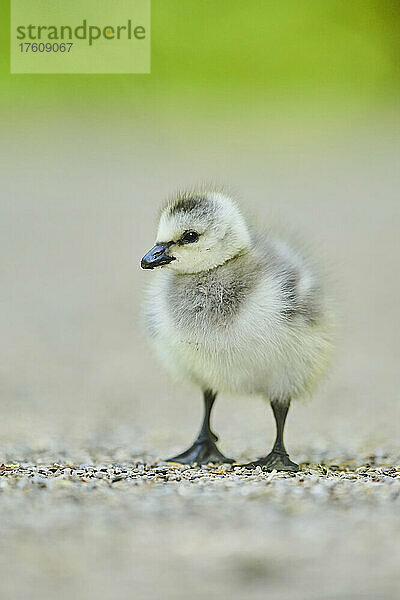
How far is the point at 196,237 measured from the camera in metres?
2.50

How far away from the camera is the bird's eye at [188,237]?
250cm

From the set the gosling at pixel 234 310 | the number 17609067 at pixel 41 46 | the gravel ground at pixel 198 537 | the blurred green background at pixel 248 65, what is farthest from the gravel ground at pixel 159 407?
the number 17609067 at pixel 41 46

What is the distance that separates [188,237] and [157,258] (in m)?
0.10

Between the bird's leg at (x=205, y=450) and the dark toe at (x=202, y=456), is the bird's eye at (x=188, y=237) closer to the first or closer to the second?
the bird's leg at (x=205, y=450)

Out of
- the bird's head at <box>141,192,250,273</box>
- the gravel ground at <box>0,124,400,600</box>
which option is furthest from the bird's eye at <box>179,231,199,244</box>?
the gravel ground at <box>0,124,400,600</box>

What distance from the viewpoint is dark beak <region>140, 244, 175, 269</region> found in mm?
2484

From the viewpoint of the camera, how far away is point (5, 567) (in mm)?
1572

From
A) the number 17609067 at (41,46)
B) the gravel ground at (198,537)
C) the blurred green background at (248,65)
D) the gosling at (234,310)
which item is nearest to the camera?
the gravel ground at (198,537)

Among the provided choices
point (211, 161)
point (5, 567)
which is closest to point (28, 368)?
point (5, 567)

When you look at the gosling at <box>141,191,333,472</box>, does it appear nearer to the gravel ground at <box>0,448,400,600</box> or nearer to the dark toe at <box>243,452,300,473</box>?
the dark toe at <box>243,452,300,473</box>

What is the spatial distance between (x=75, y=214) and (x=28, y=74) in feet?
9.51

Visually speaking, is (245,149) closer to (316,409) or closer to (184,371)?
(316,409)

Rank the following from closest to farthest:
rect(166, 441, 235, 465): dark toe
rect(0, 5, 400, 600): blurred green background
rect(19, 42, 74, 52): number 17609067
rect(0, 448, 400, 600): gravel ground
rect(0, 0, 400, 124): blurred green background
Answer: rect(0, 448, 400, 600): gravel ground
rect(0, 5, 400, 600): blurred green background
rect(166, 441, 235, 465): dark toe
rect(19, 42, 74, 52): number 17609067
rect(0, 0, 400, 124): blurred green background

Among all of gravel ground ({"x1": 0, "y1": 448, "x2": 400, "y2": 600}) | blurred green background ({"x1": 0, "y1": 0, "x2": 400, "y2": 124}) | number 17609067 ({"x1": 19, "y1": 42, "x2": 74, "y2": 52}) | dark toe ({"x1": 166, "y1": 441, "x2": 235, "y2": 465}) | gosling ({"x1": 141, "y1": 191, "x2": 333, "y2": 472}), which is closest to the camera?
gravel ground ({"x1": 0, "y1": 448, "x2": 400, "y2": 600})
